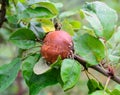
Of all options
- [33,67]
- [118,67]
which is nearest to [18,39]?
[33,67]

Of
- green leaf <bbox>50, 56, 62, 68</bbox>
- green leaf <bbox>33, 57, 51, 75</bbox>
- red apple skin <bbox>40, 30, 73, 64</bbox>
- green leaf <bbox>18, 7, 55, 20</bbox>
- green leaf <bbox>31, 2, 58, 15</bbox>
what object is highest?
green leaf <bbox>31, 2, 58, 15</bbox>

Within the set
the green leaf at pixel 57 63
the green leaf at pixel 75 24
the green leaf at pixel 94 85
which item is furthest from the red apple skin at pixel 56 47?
the green leaf at pixel 75 24

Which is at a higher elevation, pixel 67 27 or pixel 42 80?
pixel 67 27

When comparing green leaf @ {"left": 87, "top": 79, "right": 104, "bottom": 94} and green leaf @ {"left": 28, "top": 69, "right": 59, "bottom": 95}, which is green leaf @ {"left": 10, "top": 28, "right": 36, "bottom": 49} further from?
green leaf @ {"left": 87, "top": 79, "right": 104, "bottom": 94}

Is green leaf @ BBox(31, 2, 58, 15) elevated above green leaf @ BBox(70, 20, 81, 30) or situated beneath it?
elevated above

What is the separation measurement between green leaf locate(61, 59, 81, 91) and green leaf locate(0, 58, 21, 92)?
8.1 inches

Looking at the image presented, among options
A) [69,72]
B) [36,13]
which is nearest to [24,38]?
[36,13]

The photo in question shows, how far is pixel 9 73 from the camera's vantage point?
1.22 metres

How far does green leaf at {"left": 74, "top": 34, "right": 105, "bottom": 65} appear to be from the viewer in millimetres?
1112

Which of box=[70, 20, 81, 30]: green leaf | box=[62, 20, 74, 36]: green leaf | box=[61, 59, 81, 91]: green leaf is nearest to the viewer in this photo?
box=[61, 59, 81, 91]: green leaf

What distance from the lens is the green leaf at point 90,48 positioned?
111 cm

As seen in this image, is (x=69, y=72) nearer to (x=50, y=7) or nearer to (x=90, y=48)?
(x=90, y=48)

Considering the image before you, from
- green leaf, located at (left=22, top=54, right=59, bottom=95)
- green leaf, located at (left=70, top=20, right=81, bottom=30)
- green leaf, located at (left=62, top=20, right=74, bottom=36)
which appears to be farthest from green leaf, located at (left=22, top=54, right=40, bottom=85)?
green leaf, located at (left=70, top=20, right=81, bottom=30)

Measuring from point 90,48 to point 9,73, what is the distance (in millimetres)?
278
